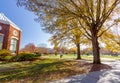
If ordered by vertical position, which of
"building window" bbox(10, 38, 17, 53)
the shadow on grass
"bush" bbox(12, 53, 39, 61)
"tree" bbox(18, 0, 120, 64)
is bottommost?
the shadow on grass

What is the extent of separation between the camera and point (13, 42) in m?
28.4

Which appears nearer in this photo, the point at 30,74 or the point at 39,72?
the point at 30,74

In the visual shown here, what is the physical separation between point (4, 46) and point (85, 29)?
1385cm

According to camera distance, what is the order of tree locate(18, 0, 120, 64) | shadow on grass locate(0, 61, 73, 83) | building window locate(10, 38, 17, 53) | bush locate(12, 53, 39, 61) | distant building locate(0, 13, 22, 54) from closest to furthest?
shadow on grass locate(0, 61, 73, 83), tree locate(18, 0, 120, 64), bush locate(12, 53, 39, 61), distant building locate(0, 13, 22, 54), building window locate(10, 38, 17, 53)

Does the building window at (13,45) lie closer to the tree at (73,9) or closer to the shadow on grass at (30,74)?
the tree at (73,9)

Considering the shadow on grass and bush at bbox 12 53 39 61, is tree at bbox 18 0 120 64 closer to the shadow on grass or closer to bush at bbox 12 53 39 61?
the shadow on grass

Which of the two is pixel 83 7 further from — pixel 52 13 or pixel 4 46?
pixel 4 46

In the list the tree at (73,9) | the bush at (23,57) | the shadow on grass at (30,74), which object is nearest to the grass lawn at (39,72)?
the shadow on grass at (30,74)

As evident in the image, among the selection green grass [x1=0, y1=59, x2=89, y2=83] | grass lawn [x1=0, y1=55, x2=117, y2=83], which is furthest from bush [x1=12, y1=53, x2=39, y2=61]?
green grass [x1=0, y1=59, x2=89, y2=83]

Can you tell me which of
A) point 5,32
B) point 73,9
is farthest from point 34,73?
point 5,32

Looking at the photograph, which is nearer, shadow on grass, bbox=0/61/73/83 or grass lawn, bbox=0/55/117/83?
grass lawn, bbox=0/55/117/83

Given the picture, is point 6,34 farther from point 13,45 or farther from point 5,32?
point 13,45

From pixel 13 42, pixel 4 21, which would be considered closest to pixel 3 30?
pixel 4 21

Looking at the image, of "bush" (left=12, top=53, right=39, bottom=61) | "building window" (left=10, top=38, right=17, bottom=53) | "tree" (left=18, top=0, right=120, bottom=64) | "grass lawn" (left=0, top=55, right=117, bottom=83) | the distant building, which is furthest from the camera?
"building window" (left=10, top=38, right=17, bottom=53)
